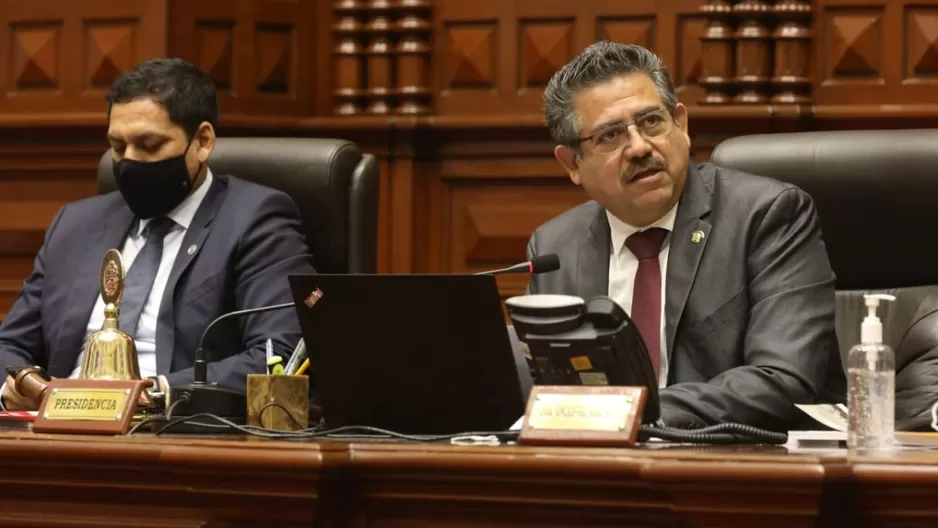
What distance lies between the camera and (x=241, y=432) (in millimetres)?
1934

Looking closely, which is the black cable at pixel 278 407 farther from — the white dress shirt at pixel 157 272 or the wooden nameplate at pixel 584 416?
the white dress shirt at pixel 157 272

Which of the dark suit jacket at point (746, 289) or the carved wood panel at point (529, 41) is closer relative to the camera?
the dark suit jacket at point (746, 289)

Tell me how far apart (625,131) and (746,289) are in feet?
1.15

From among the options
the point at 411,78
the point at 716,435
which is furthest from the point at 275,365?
the point at 411,78

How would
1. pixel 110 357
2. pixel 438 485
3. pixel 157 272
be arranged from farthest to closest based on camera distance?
pixel 157 272, pixel 110 357, pixel 438 485

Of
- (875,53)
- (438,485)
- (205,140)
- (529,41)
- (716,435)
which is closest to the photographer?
(438,485)

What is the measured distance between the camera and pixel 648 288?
253 cm

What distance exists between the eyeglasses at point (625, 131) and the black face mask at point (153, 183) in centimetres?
102

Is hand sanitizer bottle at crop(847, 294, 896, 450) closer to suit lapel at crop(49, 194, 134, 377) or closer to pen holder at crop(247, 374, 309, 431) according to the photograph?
pen holder at crop(247, 374, 309, 431)

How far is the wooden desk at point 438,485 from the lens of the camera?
1441 millimetres

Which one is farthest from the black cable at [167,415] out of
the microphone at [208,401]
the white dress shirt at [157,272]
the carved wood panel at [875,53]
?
the carved wood panel at [875,53]

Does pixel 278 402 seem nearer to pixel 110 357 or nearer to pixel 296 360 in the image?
pixel 296 360

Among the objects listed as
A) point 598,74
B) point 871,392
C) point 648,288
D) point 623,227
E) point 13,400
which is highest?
point 598,74

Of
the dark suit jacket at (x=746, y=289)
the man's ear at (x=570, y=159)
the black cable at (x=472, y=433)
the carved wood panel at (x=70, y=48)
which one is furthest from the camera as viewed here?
the carved wood panel at (x=70, y=48)
